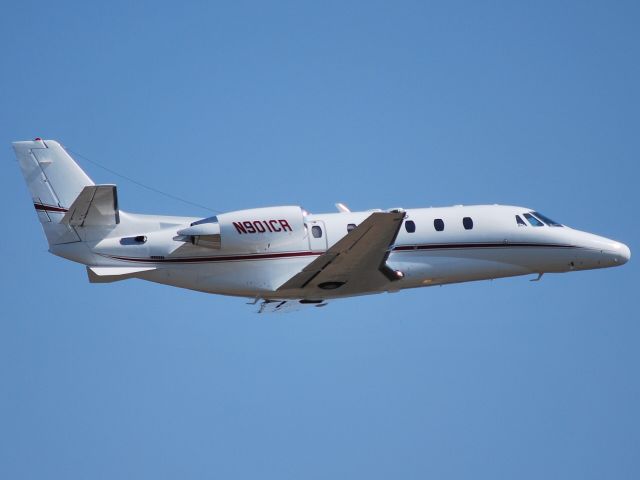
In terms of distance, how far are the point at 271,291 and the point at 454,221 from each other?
5143 mm

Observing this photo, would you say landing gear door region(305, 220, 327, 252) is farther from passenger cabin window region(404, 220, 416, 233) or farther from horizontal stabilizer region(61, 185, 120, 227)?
horizontal stabilizer region(61, 185, 120, 227)

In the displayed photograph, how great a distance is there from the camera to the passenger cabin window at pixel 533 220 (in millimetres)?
33000

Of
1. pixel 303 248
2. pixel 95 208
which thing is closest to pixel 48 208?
pixel 95 208

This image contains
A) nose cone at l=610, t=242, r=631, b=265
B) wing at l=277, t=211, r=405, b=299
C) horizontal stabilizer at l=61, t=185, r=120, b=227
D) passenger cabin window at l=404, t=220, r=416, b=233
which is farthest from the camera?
nose cone at l=610, t=242, r=631, b=265

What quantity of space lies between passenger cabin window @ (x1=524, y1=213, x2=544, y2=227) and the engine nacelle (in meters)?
6.61

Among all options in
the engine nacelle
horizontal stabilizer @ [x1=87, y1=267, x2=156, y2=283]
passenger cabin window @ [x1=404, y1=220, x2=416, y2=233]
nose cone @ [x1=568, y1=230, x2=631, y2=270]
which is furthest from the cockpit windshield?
nose cone @ [x1=568, y1=230, x2=631, y2=270]

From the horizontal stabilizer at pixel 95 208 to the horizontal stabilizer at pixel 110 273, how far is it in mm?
1090

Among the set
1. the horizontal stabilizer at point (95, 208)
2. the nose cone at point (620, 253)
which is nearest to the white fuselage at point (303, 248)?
the horizontal stabilizer at point (95, 208)

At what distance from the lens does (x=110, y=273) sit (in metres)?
29.7

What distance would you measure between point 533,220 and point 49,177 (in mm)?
12756

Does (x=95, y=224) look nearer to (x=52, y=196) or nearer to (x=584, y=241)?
(x=52, y=196)

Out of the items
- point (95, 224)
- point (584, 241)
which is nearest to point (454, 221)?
point (584, 241)

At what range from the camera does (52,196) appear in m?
30.3

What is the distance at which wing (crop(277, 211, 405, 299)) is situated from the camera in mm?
28109
